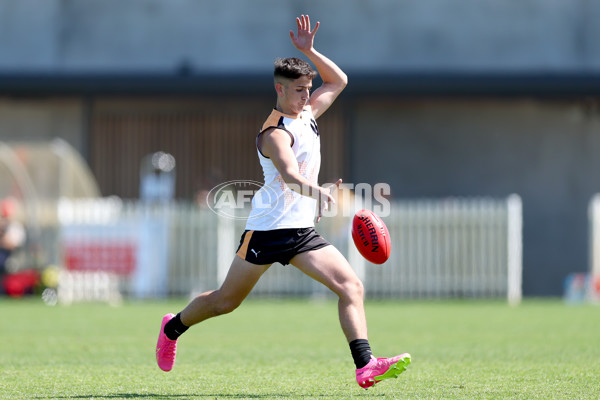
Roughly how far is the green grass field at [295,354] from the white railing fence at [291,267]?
2.46 meters

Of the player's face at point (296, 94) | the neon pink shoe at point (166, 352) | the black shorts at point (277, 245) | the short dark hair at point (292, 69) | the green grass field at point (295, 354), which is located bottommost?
the green grass field at point (295, 354)

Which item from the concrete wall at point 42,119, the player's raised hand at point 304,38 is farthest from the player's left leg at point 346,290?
the concrete wall at point 42,119

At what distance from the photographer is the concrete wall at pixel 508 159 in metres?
20.3

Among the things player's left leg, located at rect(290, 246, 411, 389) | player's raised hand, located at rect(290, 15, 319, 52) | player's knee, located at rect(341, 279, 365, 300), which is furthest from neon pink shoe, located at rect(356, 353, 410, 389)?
player's raised hand, located at rect(290, 15, 319, 52)

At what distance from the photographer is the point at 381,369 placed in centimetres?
614

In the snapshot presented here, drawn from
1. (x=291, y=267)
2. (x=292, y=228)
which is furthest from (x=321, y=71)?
Answer: (x=291, y=267)

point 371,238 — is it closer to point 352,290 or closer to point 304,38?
point 352,290

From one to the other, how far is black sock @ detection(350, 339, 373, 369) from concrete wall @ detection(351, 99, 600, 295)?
14.4 m

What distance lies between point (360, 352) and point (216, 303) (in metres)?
1.00

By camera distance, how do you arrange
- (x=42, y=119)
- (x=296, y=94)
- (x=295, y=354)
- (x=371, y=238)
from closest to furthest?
(x=296, y=94)
(x=371, y=238)
(x=295, y=354)
(x=42, y=119)

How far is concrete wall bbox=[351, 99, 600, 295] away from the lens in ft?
66.7

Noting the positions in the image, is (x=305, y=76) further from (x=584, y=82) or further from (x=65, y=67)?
(x=65, y=67)

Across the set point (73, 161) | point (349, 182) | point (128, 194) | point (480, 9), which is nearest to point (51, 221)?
point (73, 161)

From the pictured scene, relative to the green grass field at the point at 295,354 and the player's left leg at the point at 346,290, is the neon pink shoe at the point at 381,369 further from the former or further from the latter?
the green grass field at the point at 295,354
